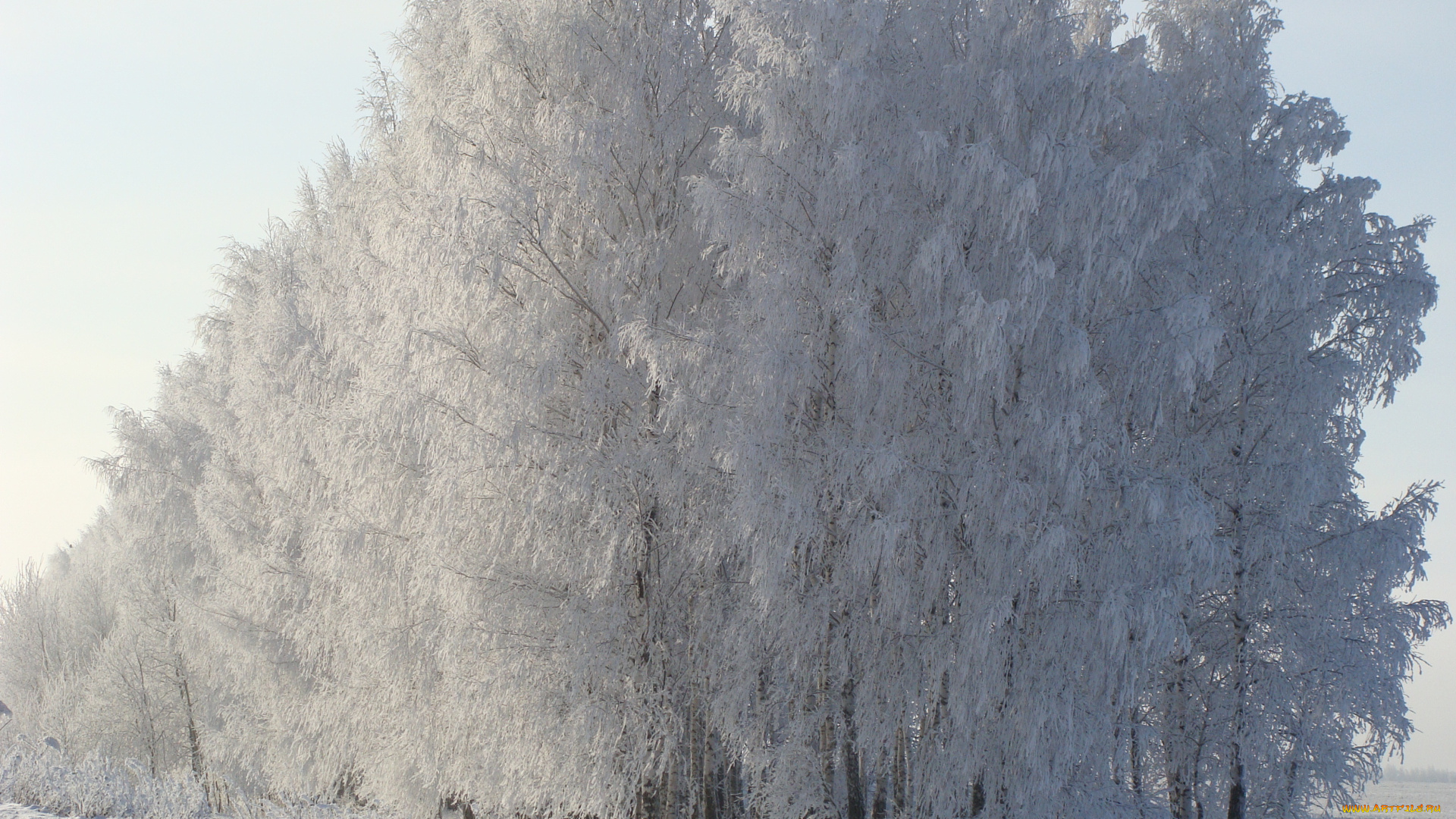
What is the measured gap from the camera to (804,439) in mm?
7973

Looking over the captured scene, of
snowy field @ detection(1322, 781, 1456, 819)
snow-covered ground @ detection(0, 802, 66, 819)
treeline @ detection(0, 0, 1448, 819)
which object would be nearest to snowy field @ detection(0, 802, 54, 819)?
snow-covered ground @ detection(0, 802, 66, 819)

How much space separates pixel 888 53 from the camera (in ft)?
28.2

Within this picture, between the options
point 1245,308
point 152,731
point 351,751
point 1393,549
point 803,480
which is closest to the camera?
point 803,480

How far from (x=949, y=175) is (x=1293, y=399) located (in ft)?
16.1

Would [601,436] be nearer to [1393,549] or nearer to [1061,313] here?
[1061,313]

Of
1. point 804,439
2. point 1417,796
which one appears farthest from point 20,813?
point 1417,796

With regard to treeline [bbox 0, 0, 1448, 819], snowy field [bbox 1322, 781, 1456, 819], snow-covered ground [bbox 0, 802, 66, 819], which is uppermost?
treeline [bbox 0, 0, 1448, 819]

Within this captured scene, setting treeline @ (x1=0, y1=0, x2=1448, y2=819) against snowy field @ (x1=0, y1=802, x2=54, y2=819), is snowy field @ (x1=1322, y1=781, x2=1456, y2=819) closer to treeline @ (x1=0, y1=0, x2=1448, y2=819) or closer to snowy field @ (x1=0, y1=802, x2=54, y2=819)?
treeline @ (x1=0, y1=0, x2=1448, y2=819)

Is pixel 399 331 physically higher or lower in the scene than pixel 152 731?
higher

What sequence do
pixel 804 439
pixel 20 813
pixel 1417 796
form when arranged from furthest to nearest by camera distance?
pixel 1417 796 → pixel 20 813 → pixel 804 439

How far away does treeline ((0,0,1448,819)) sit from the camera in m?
7.54

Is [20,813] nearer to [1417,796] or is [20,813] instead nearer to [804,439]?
[804,439]

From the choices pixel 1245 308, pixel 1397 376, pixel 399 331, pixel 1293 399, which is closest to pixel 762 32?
pixel 399 331

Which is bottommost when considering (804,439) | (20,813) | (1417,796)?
(20,813)
